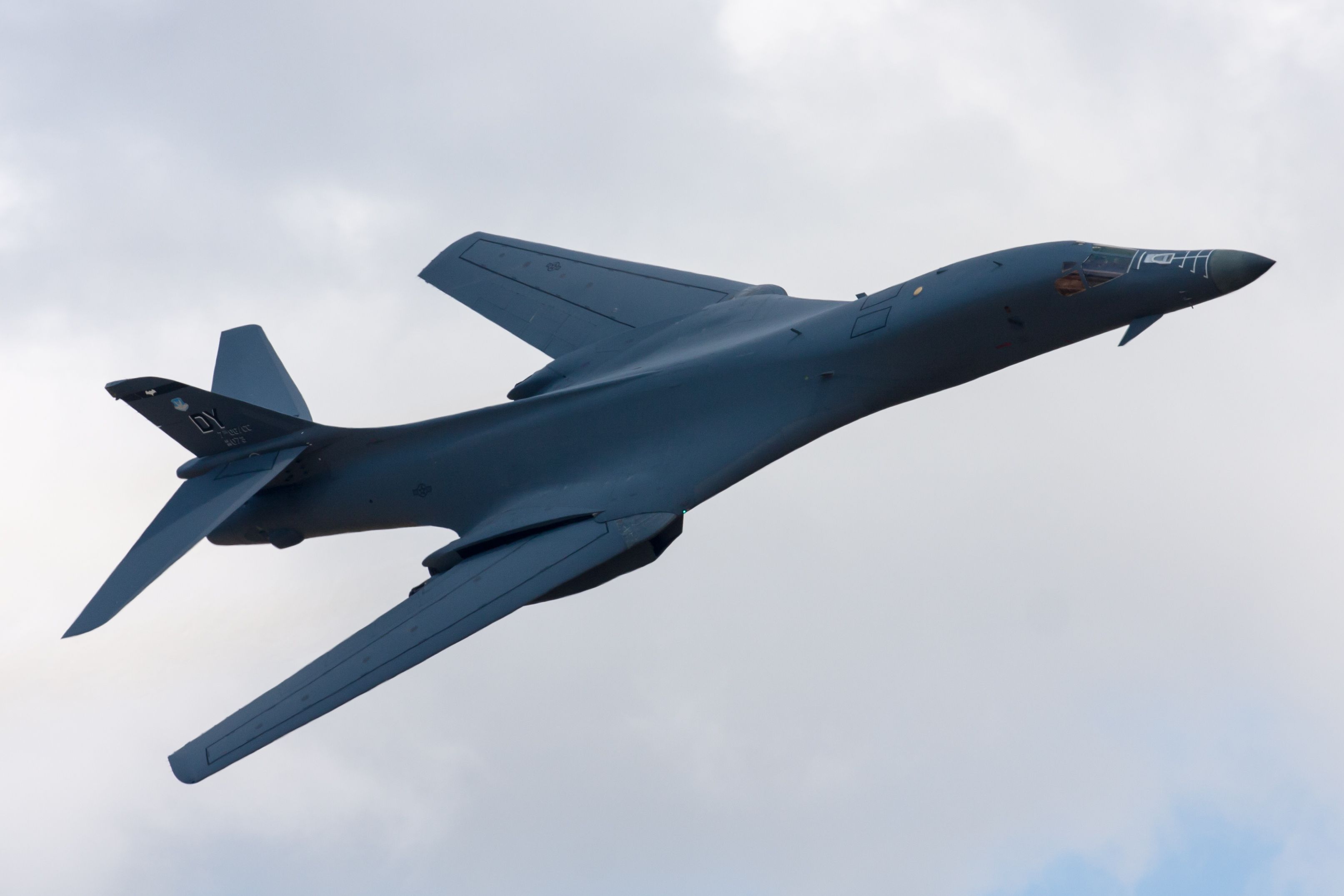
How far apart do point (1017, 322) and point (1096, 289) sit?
1239mm

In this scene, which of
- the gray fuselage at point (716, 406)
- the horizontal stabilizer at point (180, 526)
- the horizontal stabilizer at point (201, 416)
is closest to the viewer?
the gray fuselage at point (716, 406)

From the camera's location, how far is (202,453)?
24.7 m

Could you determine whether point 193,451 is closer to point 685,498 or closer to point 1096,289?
point 685,498

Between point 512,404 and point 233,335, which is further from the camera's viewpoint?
point 233,335

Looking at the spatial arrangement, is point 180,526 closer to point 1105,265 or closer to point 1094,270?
point 1094,270

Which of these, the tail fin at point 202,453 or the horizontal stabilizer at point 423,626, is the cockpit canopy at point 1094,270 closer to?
the horizontal stabilizer at point 423,626

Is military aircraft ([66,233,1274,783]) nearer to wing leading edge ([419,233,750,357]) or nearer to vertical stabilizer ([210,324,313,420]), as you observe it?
vertical stabilizer ([210,324,313,420])

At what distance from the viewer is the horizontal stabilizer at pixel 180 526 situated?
22891 millimetres

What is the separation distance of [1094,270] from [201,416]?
13997 millimetres

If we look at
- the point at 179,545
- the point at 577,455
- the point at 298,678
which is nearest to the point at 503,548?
the point at 577,455

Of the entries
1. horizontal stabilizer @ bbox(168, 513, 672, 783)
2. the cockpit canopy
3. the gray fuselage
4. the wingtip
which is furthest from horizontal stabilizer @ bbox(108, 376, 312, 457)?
the cockpit canopy

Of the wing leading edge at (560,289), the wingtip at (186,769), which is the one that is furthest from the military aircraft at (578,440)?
the wing leading edge at (560,289)

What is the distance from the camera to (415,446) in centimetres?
2472

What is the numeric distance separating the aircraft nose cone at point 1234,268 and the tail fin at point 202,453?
14.0 metres
